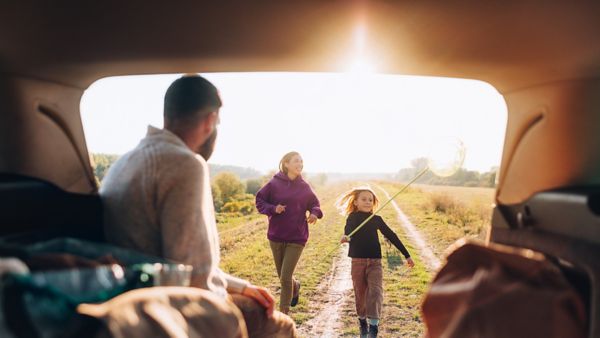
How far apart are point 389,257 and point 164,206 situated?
1137cm

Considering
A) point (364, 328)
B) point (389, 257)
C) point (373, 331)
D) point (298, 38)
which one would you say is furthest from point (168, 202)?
point (389, 257)

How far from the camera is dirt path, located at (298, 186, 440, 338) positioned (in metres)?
5.93

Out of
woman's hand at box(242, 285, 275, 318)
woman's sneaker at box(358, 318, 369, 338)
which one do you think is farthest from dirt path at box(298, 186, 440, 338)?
woman's hand at box(242, 285, 275, 318)

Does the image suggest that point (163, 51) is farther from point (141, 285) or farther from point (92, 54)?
point (141, 285)

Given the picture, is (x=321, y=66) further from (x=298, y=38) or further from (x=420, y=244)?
(x=420, y=244)

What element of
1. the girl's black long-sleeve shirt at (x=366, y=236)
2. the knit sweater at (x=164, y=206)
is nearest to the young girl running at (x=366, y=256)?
the girl's black long-sleeve shirt at (x=366, y=236)

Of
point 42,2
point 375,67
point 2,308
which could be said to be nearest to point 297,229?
point 375,67

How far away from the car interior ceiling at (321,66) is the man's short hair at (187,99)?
269 mm

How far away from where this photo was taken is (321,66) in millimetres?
2910

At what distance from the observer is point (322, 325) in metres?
6.13

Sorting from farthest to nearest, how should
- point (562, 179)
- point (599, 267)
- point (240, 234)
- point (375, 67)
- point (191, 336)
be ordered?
point (240, 234), point (375, 67), point (562, 179), point (599, 267), point (191, 336)

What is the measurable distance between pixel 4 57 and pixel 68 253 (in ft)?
5.17

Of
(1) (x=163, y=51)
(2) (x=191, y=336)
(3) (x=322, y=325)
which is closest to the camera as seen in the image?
(2) (x=191, y=336)

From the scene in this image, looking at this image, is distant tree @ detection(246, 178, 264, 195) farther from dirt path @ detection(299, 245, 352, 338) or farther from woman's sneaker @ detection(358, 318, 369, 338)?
woman's sneaker @ detection(358, 318, 369, 338)
